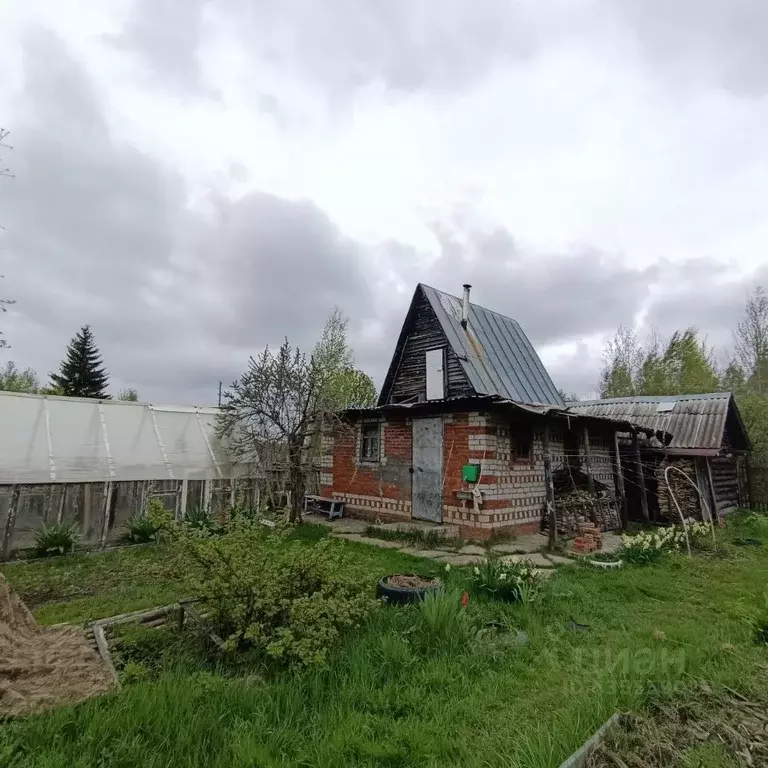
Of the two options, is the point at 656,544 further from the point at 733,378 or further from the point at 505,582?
the point at 733,378

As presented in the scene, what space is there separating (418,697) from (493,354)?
11403 mm

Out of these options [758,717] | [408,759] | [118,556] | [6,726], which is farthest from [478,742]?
[118,556]

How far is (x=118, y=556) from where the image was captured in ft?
28.2

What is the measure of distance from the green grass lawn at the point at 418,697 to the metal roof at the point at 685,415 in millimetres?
9296

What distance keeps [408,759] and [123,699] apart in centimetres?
190

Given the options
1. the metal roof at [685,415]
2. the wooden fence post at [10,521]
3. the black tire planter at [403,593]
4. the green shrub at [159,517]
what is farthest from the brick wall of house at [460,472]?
the wooden fence post at [10,521]

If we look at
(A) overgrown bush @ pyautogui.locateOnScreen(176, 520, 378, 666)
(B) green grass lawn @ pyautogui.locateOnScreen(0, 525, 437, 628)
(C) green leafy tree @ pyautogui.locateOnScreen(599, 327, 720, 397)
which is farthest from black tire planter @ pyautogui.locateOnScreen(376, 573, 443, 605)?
(C) green leafy tree @ pyautogui.locateOnScreen(599, 327, 720, 397)

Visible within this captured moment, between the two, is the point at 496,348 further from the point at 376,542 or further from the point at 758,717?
the point at 758,717

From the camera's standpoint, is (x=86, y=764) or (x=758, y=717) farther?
(x=758, y=717)

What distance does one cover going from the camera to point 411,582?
17.7 feet

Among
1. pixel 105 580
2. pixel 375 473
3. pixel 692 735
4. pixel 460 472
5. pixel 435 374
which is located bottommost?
pixel 105 580

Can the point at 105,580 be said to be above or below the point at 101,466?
below

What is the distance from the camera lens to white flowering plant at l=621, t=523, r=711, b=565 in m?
7.90

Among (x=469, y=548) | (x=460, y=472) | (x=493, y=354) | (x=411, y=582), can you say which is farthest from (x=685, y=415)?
(x=411, y=582)
